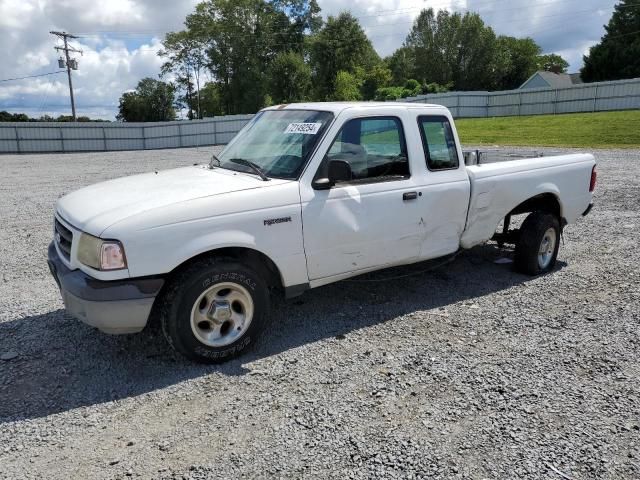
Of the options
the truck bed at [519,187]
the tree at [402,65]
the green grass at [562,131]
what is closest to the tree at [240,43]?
the tree at [402,65]

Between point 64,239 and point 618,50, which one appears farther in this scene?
point 618,50

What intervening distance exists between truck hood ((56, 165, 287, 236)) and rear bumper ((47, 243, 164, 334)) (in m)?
0.37

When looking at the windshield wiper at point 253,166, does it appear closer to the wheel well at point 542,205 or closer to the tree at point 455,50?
the wheel well at point 542,205

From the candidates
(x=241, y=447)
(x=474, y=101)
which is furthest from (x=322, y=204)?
(x=474, y=101)

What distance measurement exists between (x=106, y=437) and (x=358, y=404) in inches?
63.7

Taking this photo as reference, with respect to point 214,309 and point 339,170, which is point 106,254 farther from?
point 339,170

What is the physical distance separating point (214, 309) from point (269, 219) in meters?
0.81

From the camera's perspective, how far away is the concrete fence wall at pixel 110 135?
3062 cm

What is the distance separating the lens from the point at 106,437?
3.15 meters

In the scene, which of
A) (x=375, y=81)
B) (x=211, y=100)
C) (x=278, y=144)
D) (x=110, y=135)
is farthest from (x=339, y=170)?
(x=211, y=100)

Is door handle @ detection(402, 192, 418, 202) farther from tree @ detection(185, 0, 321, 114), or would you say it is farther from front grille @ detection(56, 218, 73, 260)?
tree @ detection(185, 0, 321, 114)

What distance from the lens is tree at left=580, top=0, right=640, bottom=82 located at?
51.3m

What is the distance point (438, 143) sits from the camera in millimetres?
5137

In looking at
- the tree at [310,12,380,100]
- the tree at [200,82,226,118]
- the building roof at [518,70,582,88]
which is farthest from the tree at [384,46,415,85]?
the tree at [200,82,226,118]
